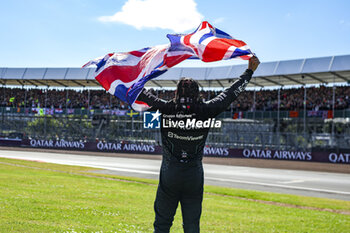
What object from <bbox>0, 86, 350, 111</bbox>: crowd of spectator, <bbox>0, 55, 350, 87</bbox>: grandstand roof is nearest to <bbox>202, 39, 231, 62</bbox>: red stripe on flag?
<bbox>0, 55, 350, 87</bbox>: grandstand roof

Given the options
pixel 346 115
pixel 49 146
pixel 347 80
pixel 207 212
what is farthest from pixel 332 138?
pixel 49 146

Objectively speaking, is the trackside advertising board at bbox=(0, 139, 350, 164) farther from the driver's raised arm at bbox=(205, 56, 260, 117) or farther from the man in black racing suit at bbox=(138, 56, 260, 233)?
the man in black racing suit at bbox=(138, 56, 260, 233)

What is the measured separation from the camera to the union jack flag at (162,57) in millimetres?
4180

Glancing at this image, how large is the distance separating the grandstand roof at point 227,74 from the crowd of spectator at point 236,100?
A: 1.08m

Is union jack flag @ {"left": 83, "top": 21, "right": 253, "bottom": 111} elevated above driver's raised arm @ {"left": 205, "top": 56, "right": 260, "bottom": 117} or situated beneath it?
elevated above

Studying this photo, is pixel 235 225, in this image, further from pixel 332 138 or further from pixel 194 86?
pixel 332 138

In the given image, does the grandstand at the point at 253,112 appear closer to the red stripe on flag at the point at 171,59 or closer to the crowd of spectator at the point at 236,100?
the crowd of spectator at the point at 236,100

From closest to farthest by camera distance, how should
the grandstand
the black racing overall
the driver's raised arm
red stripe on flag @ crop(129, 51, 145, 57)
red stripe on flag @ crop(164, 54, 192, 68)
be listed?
the black racing overall, the driver's raised arm, red stripe on flag @ crop(164, 54, 192, 68), red stripe on flag @ crop(129, 51, 145, 57), the grandstand

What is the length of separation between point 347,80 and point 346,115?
498cm

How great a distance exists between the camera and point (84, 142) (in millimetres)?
38812

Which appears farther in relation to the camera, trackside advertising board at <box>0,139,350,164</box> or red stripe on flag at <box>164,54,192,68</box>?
trackside advertising board at <box>0,139,350,164</box>

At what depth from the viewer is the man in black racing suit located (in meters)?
3.75

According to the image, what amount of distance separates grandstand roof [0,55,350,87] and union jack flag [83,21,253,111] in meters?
29.9

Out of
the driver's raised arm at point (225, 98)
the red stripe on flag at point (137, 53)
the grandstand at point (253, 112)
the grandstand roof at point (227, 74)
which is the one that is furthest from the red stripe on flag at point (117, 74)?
the grandstand roof at point (227, 74)
